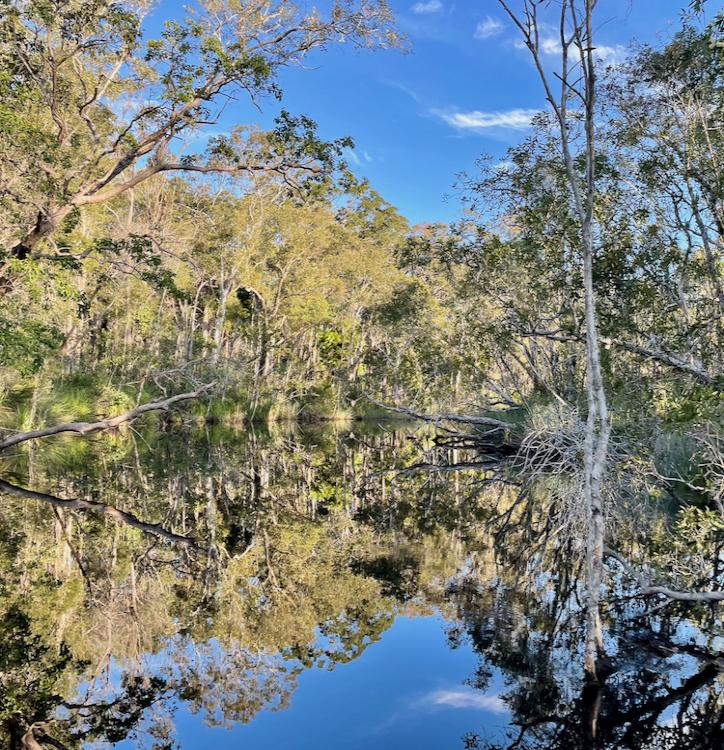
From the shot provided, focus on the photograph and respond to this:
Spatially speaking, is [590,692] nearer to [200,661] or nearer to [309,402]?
[200,661]

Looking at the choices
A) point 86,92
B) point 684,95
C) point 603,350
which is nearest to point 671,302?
point 603,350

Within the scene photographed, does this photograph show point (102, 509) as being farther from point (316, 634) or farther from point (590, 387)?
point (590, 387)

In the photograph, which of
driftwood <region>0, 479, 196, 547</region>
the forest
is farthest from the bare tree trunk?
driftwood <region>0, 479, 196, 547</region>

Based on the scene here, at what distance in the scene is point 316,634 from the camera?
6.54 meters

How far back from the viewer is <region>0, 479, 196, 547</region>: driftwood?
995 cm

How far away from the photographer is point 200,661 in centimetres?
578

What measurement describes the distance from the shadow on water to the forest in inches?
1.6

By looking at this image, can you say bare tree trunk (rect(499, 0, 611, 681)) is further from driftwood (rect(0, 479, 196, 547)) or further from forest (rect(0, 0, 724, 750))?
driftwood (rect(0, 479, 196, 547))

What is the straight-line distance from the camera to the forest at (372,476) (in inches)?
214

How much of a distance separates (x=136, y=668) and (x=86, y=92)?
36.4 feet

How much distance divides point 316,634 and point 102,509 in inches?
251

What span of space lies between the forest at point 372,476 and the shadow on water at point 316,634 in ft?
0.13

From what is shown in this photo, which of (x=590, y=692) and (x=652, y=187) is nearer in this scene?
(x=590, y=692)

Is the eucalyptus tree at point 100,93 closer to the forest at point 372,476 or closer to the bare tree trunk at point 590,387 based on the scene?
the forest at point 372,476
